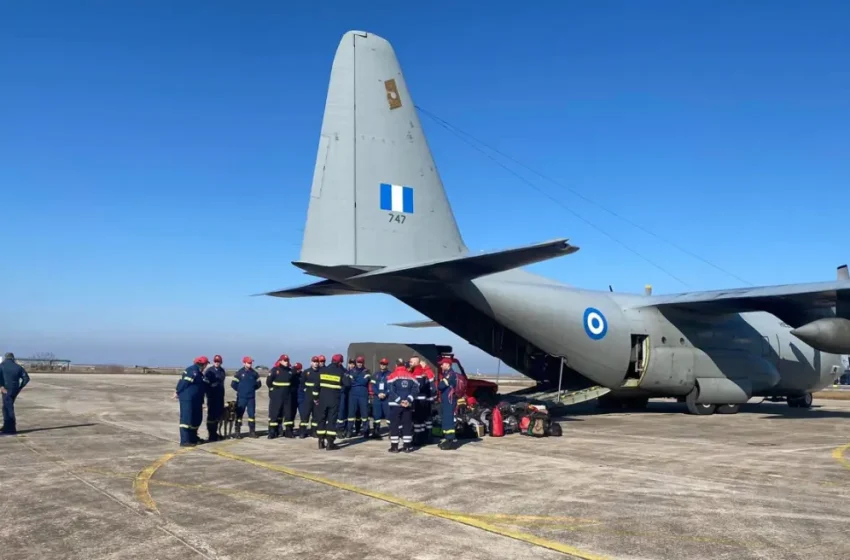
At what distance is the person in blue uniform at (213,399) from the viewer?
1340 cm

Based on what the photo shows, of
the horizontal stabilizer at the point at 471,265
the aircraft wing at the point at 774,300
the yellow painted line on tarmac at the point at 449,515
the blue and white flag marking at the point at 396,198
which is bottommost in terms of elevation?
the yellow painted line on tarmac at the point at 449,515

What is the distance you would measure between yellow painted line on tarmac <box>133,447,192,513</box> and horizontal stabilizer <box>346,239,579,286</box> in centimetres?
541

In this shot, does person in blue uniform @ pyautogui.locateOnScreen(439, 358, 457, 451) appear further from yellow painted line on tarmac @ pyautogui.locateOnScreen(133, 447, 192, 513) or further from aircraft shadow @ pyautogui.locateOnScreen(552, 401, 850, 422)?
aircraft shadow @ pyautogui.locateOnScreen(552, 401, 850, 422)

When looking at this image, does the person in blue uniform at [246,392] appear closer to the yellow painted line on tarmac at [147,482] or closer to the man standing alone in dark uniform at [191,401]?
the man standing alone in dark uniform at [191,401]

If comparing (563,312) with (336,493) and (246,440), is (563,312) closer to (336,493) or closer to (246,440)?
(246,440)

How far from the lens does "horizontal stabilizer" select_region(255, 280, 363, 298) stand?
55.0 feet

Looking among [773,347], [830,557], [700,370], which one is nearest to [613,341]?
[700,370]

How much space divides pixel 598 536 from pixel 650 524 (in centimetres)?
81

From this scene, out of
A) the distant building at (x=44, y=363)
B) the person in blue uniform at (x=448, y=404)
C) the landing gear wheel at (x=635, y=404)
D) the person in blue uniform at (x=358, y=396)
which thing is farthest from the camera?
the distant building at (x=44, y=363)

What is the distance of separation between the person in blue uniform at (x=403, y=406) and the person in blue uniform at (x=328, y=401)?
1.05 m

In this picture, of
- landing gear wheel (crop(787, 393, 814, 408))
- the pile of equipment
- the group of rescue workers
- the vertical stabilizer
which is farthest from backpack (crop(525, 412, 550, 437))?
landing gear wheel (crop(787, 393, 814, 408))

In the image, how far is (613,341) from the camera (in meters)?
18.7

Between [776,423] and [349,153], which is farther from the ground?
[349,153]

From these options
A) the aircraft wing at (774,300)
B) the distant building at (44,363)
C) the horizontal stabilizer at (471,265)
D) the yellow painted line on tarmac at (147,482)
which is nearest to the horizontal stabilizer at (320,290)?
the horizontal stabilizer at (471,265)
